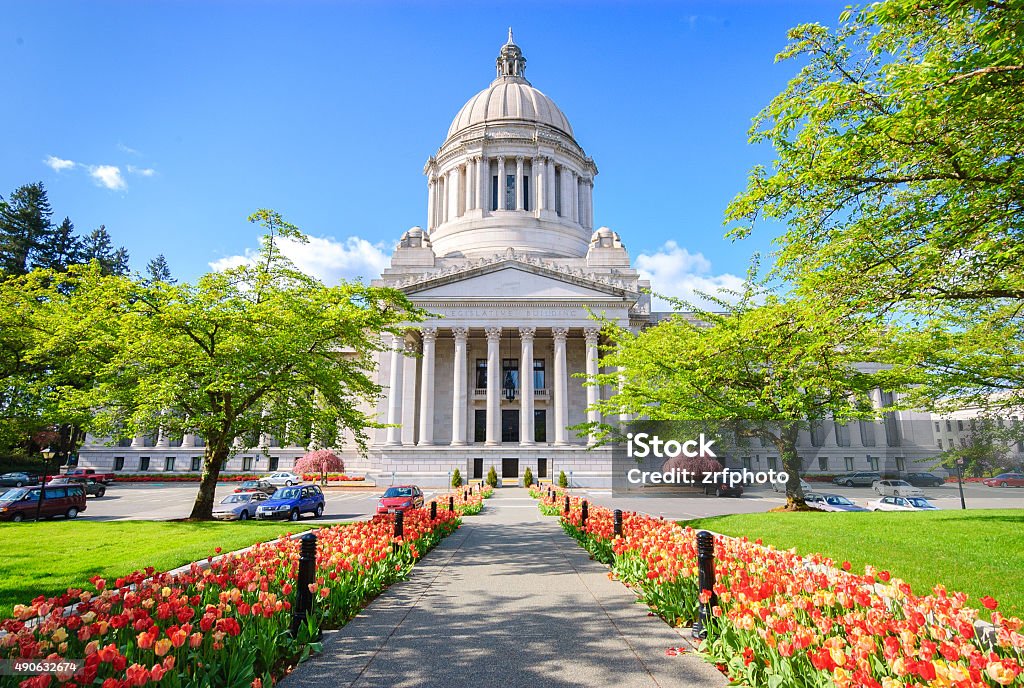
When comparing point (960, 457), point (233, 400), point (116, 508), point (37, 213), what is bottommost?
point (116, 508)

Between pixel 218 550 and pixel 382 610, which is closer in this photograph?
pixel 382 610

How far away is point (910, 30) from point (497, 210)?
59208 mm

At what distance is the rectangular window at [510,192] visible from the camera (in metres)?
67.6

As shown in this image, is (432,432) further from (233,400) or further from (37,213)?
(37,213)

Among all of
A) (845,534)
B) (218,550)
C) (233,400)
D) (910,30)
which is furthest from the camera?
(233,400)

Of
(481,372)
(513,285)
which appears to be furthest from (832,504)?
(481,372)

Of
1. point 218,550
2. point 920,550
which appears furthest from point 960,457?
point 218,550

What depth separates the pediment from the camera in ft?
163

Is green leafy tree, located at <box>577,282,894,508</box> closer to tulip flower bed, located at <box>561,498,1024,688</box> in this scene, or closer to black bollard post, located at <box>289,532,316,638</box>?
tulip flower bed, located at <box>561,498,1024,688</box>

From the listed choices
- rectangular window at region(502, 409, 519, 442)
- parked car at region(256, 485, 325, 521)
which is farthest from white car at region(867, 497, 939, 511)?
rectangular window at region(502, 409, 519, 442)

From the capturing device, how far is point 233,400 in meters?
20.4

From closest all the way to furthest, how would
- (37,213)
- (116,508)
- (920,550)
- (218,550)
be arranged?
1. (920,550)
2. (218,550)
3. (116,508)
4. (37,213)

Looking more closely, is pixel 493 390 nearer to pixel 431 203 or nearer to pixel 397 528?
pixel 431 203

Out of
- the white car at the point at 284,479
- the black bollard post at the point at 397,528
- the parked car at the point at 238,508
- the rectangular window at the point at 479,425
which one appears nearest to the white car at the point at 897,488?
the black bollard post at the point at 397,528
